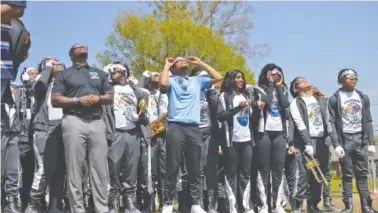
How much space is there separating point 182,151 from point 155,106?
2.28m

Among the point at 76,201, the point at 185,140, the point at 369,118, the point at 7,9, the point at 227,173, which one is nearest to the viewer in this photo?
the point at 7,9

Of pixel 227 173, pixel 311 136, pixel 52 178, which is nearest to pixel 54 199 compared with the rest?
pixel 52 178

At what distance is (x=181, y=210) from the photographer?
9.20 m

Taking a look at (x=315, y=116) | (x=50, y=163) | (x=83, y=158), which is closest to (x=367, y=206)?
(x=315, y=116)

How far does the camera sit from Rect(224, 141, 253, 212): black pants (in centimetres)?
869

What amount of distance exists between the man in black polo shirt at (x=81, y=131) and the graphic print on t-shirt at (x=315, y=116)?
3631 mm

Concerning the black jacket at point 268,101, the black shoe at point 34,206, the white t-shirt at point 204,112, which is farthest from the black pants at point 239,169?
the black shoe at point 34,206

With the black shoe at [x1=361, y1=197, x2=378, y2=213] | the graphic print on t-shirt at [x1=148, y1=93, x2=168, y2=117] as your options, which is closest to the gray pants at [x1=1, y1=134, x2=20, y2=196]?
A: the graphic print on t-shirt at [x1=148, y1=93, x2=168, y2=117]

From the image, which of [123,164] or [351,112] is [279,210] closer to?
[351,112]

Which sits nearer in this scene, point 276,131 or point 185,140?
point 185,140

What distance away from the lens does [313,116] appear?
380 inches

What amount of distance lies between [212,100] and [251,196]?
1.66 meters

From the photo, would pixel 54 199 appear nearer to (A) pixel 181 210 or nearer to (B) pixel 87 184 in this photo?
(B) pixel 87 184

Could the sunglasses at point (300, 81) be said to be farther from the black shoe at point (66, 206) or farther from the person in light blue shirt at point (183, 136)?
the black shoe at point (66, 206)
